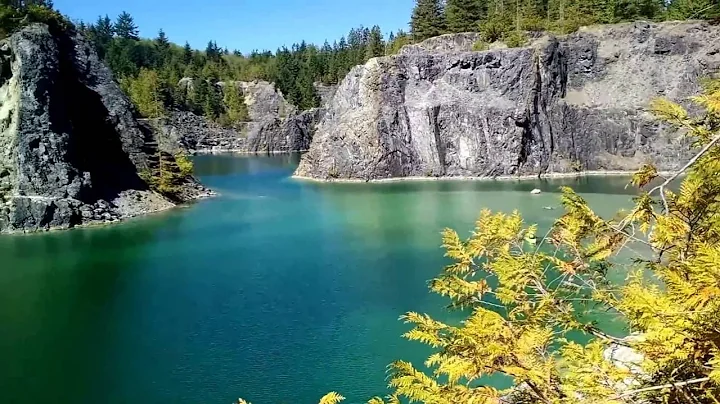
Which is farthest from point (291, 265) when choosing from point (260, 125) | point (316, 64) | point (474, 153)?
point (316, 64)

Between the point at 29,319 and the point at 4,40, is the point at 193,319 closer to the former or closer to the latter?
the point at 29,319

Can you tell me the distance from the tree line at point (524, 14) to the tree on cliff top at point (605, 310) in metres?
61.5

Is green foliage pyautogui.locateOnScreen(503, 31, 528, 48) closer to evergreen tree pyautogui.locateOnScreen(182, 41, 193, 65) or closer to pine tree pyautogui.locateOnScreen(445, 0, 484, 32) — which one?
pine tree pyautogui.locateOnScreen(445, 0, 484, 32)

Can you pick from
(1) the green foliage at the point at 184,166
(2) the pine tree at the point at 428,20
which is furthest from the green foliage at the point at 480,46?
(1) the green foliage at the point at 184,166

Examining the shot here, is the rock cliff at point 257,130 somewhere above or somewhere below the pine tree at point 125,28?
below

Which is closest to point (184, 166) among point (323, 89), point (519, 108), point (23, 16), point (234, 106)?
point (23, 16)

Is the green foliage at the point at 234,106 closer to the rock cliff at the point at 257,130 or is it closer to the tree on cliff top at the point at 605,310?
the rock cliff at the point at 257,130

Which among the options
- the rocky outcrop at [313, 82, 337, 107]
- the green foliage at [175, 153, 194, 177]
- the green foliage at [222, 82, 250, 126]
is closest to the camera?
the green foliage at [175, 153, 194, 177]

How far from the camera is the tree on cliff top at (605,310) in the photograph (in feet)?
13.3

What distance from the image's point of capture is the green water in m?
16.1

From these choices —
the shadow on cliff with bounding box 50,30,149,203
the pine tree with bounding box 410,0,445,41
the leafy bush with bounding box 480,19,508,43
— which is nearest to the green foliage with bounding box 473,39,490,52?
the leafy bush with bounding box 480,19,508,43

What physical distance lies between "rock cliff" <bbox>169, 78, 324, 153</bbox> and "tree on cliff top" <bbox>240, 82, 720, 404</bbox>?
316ft

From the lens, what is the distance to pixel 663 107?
18.9ft

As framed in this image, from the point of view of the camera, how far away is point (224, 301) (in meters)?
23.0
